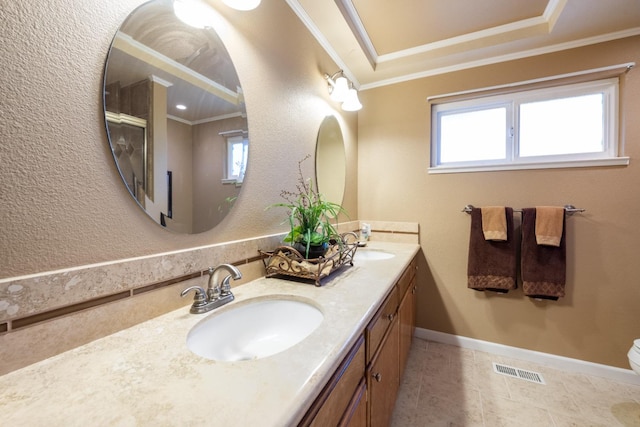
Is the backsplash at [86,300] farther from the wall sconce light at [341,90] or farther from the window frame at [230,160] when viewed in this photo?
the wall sconce light at [341,90]

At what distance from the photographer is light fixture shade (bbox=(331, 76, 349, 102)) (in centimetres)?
165

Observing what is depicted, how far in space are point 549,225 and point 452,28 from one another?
4.80 ft

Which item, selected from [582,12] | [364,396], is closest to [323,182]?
[364,396]

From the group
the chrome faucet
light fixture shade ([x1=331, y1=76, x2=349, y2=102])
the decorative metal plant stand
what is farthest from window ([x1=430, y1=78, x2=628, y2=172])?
the chrome faucet

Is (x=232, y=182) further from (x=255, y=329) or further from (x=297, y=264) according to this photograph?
(x=255, y=329)

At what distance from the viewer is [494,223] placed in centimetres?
174

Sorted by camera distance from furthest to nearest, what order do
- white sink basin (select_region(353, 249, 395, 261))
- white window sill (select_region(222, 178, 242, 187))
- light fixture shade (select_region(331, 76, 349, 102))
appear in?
white sink basin (select_region(353, 249, 395, 261)) → light fixture shade (select_region(331, 76, 349, 102)) → white window sill (select_region(222, 178, 242, 187))

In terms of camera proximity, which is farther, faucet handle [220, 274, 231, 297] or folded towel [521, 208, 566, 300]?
folded towel [521, 208, 566, 300]

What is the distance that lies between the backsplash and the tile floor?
1.32 m

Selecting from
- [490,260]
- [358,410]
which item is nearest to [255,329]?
[358,410]

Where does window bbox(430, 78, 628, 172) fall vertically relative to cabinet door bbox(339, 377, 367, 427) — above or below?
above

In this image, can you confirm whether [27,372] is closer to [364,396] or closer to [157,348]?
[157,348]

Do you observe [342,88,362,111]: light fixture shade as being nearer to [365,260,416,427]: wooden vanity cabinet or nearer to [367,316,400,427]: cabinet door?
[365,260,416,427]: wooden vanity cabinet

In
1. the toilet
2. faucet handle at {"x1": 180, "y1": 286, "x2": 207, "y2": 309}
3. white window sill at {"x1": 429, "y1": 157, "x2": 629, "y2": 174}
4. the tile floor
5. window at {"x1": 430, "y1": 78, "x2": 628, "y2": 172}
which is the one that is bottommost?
the tile floor
